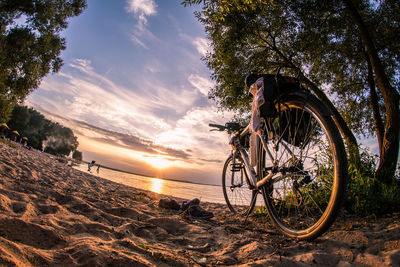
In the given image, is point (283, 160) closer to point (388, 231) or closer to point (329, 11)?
point (388, 231)

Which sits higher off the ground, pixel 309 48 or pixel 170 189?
pixel 309 48

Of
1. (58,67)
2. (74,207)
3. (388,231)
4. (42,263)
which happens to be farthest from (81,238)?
(58,67)

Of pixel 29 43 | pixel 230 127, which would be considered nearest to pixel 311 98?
pixel 230 127

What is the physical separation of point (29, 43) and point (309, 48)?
18.0m

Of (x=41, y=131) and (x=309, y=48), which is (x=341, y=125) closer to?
(x=309, y=48)

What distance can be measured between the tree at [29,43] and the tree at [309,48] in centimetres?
1354

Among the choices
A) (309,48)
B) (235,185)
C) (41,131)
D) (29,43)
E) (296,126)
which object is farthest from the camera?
(41,131)

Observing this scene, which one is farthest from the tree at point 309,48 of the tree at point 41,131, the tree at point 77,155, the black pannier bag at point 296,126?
the tree at point 77,155

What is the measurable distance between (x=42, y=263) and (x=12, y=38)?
18.7 meters

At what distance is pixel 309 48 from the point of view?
23.3 feet

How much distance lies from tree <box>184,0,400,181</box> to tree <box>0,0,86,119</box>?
13.5 m

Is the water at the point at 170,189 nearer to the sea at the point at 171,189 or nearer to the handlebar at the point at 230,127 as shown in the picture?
the sea at the point at 171,189

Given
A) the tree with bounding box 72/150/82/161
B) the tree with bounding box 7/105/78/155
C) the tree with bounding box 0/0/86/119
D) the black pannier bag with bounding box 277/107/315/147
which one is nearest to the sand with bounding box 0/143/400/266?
the black pannier bag with bounding box 277/107/315/147

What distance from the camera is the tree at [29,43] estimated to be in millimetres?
13234
